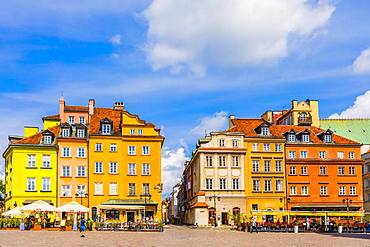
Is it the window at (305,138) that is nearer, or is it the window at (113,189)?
the window at (113,189)

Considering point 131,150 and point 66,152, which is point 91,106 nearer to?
point 66,152

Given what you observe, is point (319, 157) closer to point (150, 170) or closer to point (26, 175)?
point (150, 170)

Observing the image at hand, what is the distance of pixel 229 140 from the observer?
7944cm

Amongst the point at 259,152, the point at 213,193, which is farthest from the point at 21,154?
the point at 259,152

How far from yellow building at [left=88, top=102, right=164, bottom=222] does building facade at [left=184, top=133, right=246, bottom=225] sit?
6184 mm

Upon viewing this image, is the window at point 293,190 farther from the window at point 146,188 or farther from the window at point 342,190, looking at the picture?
the window at point 146,188

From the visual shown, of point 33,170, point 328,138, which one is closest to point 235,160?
point 328,138

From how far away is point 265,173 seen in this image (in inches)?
3125

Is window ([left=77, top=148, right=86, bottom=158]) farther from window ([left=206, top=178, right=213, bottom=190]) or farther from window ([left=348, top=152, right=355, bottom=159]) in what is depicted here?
window ([left=348, top=152, right=355, bottom=159])

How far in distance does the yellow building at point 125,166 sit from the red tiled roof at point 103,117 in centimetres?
13

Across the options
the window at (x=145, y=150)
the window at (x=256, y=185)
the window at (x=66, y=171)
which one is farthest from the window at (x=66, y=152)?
the window at (x=256, y=185)

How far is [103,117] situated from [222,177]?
17.5m

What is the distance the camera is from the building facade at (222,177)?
77.9 metres

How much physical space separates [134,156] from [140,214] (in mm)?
7286
